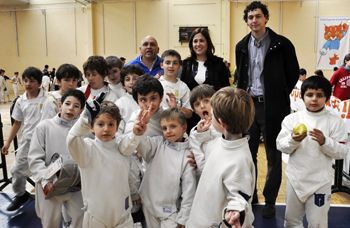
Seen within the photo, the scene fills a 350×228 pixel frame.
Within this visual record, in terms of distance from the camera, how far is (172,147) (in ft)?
7.32

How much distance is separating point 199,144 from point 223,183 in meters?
0.49

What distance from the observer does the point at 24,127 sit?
119 inches

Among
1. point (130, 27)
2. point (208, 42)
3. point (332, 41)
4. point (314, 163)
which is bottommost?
point (314, 163)

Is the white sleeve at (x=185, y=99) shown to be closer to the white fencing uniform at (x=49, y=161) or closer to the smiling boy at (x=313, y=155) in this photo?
the smiling boy at (x=313, y=155)

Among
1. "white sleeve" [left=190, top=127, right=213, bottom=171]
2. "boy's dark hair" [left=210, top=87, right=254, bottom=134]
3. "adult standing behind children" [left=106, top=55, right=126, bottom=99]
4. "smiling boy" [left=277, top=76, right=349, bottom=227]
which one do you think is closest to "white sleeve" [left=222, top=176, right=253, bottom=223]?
"boy's dark hair" [left=210, top=87, right=254, bottom=134]

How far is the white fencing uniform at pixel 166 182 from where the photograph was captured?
213 cm

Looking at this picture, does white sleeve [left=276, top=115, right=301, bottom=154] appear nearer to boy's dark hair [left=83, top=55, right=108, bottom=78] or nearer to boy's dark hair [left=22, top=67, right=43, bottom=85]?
boy's dark hair [left=83, top=55, right=108, bottom=78]

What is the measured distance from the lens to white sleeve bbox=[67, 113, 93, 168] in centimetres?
173

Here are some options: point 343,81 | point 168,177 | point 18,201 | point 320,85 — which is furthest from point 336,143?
point 343,81

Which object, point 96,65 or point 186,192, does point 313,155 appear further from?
point 96,65

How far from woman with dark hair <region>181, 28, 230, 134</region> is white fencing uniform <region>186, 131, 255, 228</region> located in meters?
1.33

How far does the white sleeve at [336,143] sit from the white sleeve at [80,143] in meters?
1.76

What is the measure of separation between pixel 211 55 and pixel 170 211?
66.4 inches

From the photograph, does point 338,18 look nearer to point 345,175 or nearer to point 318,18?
point 318,18
